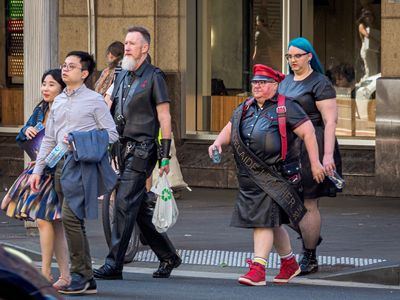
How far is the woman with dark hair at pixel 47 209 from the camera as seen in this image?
29.8 ft

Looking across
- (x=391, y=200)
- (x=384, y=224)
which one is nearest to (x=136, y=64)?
(x=384, y=224)

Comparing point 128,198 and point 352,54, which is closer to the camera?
point 128,198

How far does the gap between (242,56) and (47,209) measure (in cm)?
789

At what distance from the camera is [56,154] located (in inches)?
354

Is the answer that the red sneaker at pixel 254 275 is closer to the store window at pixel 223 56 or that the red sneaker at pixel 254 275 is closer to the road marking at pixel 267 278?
the road marking at pixel 267 278

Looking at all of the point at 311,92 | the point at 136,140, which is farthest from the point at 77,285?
the point at 311,92

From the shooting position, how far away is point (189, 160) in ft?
53.3

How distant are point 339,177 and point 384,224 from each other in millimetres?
3429

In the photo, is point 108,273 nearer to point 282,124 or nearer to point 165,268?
point 165,268

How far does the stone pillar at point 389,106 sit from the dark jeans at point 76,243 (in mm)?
6545

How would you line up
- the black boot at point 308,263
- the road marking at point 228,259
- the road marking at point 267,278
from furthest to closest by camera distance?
the road marking at point 228,259, the black boot at point 308,263, the road marking at point 267,278

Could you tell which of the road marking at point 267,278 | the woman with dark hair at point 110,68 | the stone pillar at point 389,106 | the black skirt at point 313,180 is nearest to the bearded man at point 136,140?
the road marking at point 267,278

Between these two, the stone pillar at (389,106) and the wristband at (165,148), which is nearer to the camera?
the wristband at (165,148)

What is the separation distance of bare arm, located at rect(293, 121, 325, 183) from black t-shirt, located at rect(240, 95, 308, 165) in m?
0.04
